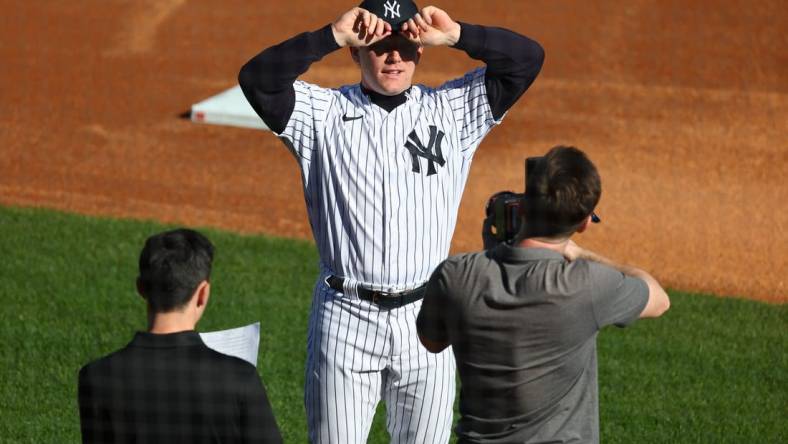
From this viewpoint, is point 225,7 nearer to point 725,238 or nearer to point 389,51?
point 725,238

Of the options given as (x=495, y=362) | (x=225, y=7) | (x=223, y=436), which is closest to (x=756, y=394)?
(x=495, y=362)

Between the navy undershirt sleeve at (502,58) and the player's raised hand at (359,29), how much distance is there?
1.12ft

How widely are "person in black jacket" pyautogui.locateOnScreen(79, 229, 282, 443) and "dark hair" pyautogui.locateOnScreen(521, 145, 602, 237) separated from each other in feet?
2.83

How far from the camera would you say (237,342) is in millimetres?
3533

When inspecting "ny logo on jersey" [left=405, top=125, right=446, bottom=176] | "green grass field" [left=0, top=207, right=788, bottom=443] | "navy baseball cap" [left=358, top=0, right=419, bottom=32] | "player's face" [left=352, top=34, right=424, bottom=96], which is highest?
"navy baseball cap" [left=358, top=0, right=419, bottom=32]

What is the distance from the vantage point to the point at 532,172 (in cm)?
319

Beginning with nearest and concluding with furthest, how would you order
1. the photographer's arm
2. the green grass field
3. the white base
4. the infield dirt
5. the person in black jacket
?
the person in black jacket < the photographer's arm < the green grass field < the infield dirt < the white base

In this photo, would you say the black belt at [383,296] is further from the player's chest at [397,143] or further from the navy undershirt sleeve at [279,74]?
the navy undershirt sleeve at [279,74]

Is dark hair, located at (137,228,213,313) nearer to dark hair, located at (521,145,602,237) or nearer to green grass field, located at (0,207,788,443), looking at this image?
dark hair, located at (521,145,602,237)

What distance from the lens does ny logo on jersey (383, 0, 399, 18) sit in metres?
4.21

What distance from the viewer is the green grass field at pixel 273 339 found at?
6.39 meters

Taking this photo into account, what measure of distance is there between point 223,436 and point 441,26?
6.06 feet

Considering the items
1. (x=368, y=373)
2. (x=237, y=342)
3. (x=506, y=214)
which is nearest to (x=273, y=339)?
(x=368, y=373)

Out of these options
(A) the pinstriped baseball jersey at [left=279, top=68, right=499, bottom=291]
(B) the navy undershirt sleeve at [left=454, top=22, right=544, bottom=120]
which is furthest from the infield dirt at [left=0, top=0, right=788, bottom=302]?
(A) the pinstriped baseball jersey at [left=279, top=68, right=499, bottom=291]
